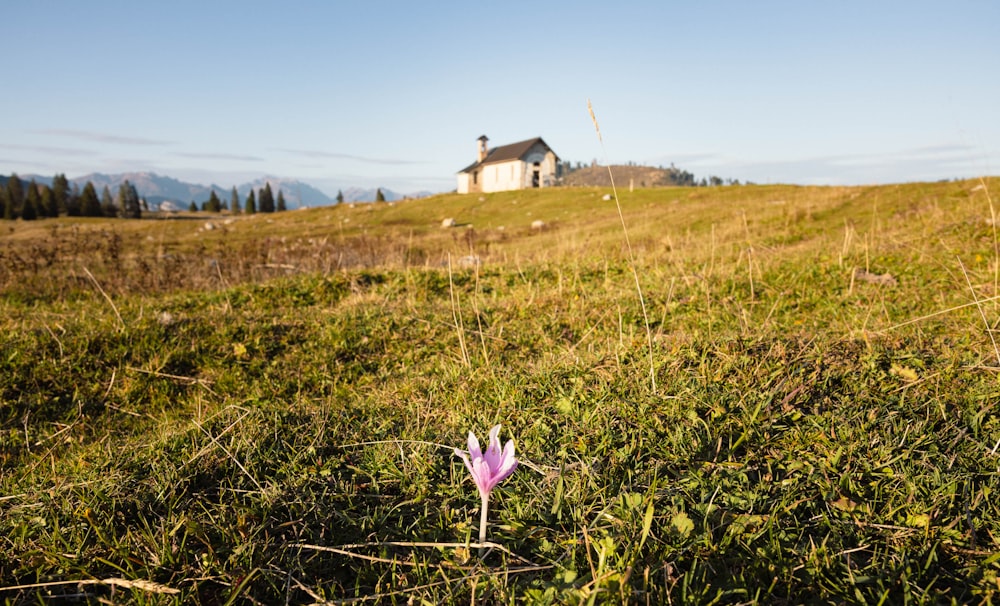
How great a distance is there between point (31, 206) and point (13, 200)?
649 centimetres

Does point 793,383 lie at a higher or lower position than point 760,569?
higher

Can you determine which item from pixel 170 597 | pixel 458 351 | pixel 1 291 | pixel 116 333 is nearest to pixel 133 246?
pixel 1 291

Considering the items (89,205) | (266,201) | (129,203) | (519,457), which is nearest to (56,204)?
(89,205)

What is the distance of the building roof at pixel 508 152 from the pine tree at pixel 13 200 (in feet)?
165

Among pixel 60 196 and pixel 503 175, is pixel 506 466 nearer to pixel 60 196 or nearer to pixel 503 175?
pixel 503 175

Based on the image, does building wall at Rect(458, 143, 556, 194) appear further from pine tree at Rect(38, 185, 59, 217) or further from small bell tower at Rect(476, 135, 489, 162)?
pine tree at Rect(38, 185, 59, 217)

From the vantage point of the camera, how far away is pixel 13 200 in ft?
208

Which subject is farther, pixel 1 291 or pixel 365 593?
pixel 1 291

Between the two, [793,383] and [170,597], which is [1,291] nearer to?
Answer: [170,597]

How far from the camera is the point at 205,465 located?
7.47ft

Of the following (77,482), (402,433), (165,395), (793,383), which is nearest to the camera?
(77,482)

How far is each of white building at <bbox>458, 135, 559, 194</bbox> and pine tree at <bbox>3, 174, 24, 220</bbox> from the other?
52077 mm

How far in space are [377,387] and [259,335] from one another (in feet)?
5.84

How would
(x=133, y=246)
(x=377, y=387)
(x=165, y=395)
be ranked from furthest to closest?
1. (x=133, y=246)
2. (x=165, y=395)
3. (x=377, y=387)
